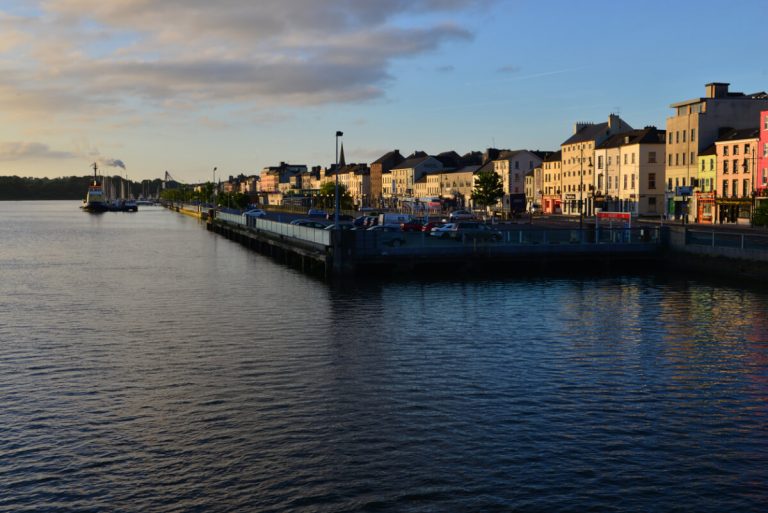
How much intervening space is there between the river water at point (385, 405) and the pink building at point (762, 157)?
57659 mm

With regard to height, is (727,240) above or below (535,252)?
above

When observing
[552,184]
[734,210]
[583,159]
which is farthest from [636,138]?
[552,184]

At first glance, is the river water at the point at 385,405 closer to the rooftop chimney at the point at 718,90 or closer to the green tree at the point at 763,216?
the green tree at the point at 763,216

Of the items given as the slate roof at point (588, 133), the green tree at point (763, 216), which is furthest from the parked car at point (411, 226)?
the slate roof at point (588, 133)

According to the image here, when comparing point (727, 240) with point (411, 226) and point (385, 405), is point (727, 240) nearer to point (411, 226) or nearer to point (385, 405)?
point (411, 226)

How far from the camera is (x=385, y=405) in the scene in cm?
2281

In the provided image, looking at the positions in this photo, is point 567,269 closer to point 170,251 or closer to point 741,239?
point 741,239

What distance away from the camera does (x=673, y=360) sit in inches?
1135

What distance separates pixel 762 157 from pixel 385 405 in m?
86.7

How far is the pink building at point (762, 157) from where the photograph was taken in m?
95.1

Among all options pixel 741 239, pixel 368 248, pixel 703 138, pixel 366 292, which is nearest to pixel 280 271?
pixel 368 248

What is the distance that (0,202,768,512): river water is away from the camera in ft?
54.9

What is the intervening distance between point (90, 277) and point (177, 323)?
2414cm

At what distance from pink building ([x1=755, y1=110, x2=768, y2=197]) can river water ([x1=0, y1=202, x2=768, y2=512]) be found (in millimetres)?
57659
